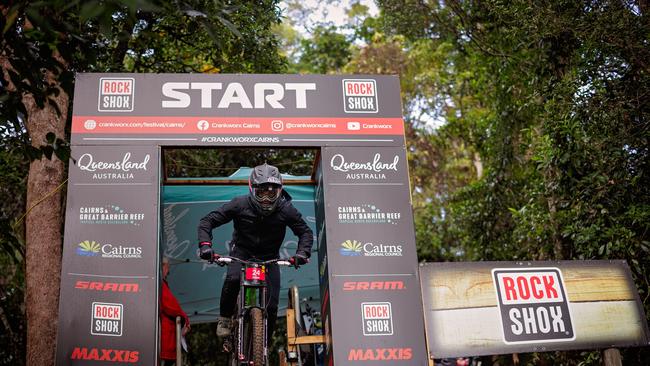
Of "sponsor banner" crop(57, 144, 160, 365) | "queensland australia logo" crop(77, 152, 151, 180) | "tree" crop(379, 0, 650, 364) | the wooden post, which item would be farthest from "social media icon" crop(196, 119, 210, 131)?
the wooden post

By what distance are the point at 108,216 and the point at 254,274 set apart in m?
1.51

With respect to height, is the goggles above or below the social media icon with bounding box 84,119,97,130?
below

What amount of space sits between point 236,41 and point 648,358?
719 centimetres

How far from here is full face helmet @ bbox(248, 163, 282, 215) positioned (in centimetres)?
648

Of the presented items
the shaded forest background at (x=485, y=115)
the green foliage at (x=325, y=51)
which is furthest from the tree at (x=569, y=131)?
the green foliage at (x=325, y=51)

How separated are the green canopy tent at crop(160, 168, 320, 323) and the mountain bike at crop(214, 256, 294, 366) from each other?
95.9 inches

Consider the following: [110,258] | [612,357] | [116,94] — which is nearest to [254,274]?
[110,258]

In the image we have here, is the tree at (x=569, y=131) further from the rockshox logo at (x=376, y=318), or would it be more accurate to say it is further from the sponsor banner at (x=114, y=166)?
the sponsor banner at (x=114, y=166)

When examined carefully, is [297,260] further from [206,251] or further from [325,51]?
[325,51]

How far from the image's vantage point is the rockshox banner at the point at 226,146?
5906 millimetres

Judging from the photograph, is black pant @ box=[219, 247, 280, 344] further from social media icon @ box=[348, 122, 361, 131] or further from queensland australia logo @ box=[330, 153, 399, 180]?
social media icon @ box=[348, 122, 361, 131]

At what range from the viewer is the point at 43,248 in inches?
282

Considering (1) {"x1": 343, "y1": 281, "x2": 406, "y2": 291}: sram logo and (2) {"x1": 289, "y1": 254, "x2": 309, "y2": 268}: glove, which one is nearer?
(1) {"x1": 343, "y1": 281, "x2": 406, "y2": 291}: sram logo

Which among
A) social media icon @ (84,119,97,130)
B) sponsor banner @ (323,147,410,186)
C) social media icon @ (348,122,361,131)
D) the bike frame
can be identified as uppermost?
social media icon @ (84,119,97,130)
